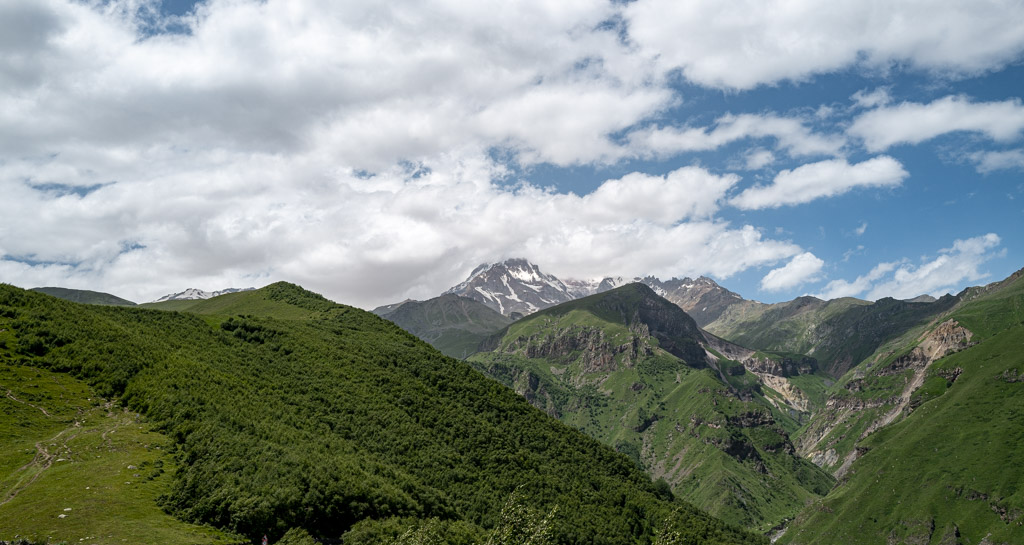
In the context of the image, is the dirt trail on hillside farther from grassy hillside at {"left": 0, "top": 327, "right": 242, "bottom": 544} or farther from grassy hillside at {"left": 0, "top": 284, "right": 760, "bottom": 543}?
grassy hillside at {"left": 0, "top": 284, "right": 760, "bottom": 543}

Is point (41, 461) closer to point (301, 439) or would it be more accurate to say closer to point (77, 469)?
point (77, 469)

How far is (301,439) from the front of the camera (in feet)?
378

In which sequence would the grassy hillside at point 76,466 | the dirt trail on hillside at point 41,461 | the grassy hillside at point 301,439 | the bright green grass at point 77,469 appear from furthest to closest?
the grassy hillside at point 301,439
the dirt trail on hillside at point 41,461
the grassy hillside at point 76,466
the bright green grass at point 77,469

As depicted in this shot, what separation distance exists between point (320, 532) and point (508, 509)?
46.6 metres

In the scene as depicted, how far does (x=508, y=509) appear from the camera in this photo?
5394 centimetres

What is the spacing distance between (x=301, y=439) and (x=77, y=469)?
40938 mm

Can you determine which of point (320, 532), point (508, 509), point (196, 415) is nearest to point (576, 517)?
point (320, 532)

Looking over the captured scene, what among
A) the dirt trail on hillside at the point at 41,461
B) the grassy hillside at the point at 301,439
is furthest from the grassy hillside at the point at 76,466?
the grassy hillside at the point at 301,439

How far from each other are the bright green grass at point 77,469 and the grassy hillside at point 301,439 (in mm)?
474

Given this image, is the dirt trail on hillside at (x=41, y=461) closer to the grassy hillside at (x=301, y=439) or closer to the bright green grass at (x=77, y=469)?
the bright green grass at (x=77, y=469)

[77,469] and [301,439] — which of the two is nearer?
[77,469]

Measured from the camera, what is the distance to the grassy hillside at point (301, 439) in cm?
8262

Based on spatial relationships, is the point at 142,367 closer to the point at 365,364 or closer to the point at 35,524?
the point at 35,524

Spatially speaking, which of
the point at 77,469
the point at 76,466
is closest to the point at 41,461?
the point at 76,466
